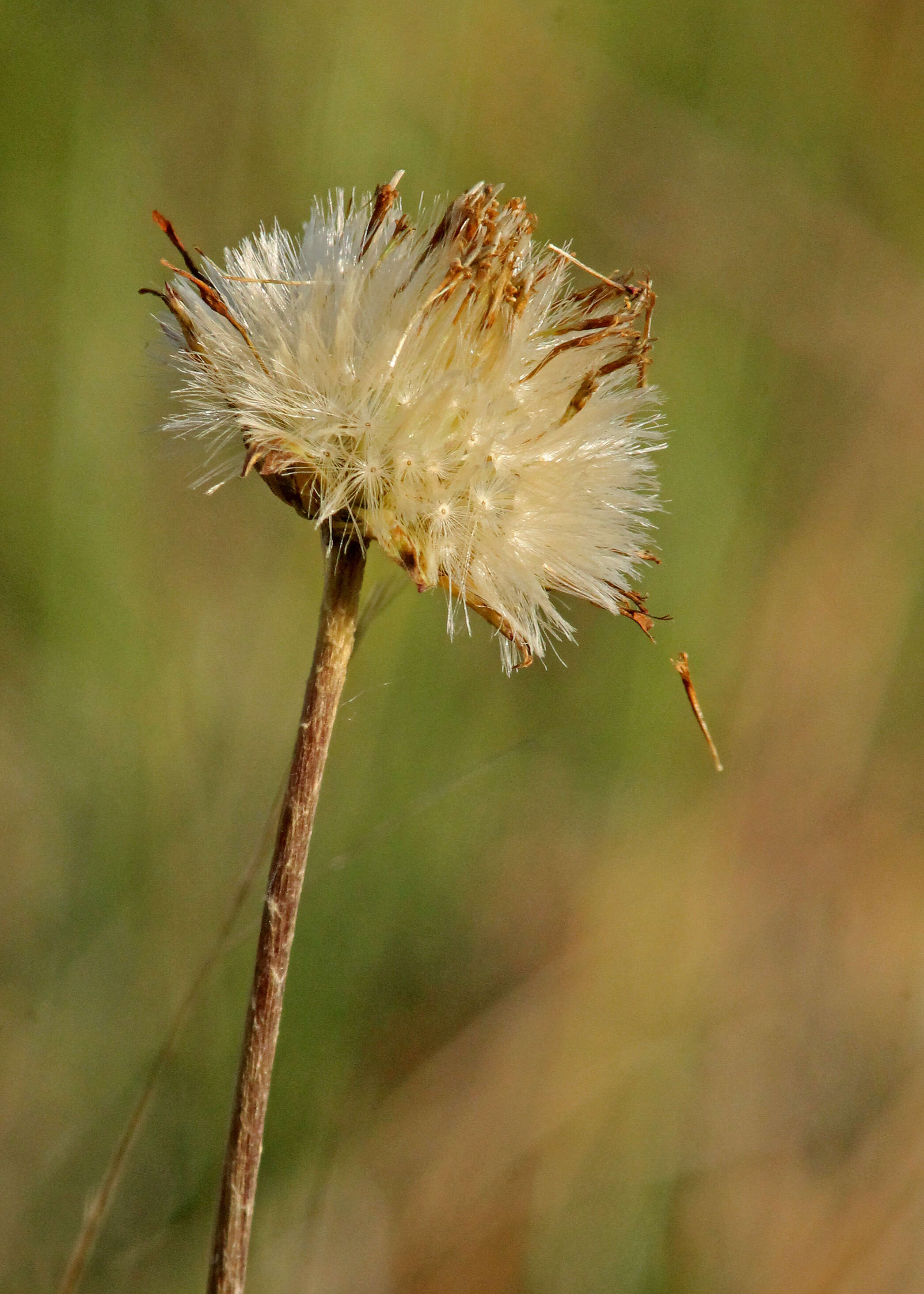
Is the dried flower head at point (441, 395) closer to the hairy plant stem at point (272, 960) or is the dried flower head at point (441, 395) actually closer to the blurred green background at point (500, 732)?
the hairy plant stem at point (272, 960)

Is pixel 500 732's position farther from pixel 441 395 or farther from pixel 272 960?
pixel 272 960

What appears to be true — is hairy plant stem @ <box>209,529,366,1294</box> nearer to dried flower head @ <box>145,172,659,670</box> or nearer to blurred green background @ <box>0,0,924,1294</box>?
dried flower head @ <box>145,172,659,670</box>

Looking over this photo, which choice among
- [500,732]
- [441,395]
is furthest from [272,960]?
[500,732]

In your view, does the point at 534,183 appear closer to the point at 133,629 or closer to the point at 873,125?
the point at 873,125

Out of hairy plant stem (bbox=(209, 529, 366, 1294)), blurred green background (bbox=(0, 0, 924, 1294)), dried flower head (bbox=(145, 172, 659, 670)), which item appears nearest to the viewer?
hairy plant stem (bbox=(209, 529, 366, 1294))

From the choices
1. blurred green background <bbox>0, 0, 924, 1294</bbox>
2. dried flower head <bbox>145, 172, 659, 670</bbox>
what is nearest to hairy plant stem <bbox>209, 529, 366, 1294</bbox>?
dried flower head <bbox>145, 172, 659, 670</bbox>

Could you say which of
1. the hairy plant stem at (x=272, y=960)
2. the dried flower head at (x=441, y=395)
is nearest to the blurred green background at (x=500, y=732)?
the dried flower head at (x=441, y=395)
